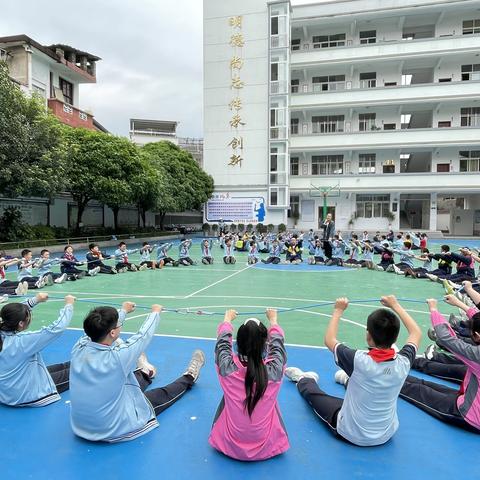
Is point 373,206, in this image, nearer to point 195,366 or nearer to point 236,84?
point 236,84

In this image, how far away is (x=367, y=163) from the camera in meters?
30.0

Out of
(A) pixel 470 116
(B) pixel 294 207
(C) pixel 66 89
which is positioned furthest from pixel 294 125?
(C) pixel 66 89

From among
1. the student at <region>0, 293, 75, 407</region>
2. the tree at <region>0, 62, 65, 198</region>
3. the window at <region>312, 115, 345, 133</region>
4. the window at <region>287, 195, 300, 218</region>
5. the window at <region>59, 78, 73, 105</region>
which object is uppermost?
the window at <region>59, 78, 73, 105</region>

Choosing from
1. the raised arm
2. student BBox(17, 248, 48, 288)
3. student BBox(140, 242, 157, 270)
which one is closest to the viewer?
the raised arm

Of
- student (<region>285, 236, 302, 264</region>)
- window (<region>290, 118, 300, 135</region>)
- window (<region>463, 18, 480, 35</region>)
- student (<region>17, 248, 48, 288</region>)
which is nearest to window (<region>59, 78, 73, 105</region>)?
window (<region>290, 118, 300, 135</region>)

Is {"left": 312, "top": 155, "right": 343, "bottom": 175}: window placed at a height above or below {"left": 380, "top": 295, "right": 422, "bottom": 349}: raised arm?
above

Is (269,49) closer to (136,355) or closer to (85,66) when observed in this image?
(85,66)

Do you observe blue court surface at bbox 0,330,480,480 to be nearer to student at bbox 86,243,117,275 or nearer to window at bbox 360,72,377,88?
student at bbox 86,243,117,275

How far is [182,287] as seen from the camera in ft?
34.1

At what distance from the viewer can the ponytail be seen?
2.54 meters

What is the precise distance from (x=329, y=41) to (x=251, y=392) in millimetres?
33596

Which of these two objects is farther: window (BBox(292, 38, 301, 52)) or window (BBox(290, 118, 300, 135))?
window (BBox(292, 38, 301, 52))

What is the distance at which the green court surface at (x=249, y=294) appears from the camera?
648 cm

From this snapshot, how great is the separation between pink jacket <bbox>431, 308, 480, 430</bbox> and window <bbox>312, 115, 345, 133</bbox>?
29.1 meters
